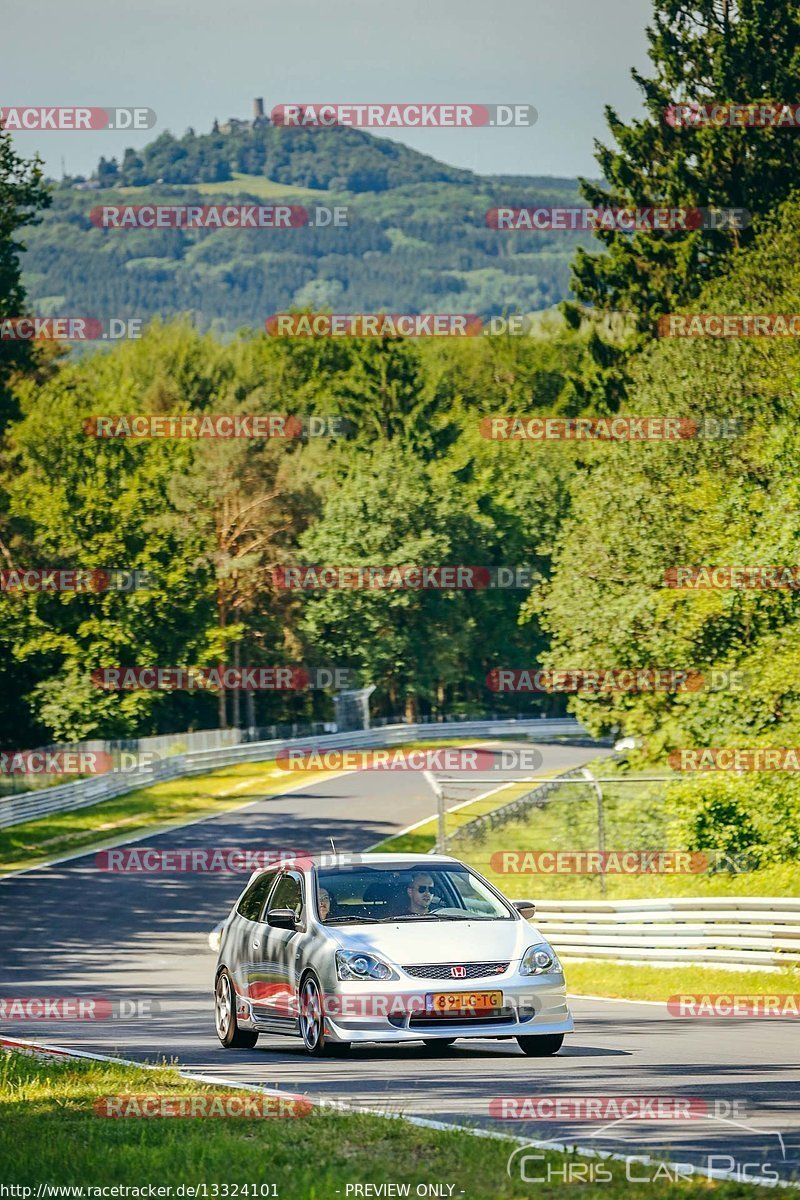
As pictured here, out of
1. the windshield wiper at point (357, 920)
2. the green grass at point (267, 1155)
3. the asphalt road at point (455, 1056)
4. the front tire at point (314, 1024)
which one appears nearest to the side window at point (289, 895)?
the windshield wiper at point (357, 920)

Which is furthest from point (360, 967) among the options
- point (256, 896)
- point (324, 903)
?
point (256, 896)

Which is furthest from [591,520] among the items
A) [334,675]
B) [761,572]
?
[334,675]

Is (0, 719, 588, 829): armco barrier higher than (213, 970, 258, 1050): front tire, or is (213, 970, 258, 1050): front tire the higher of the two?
(213, 970, 258, 1050): front tire

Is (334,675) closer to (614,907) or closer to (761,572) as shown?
(761,572)

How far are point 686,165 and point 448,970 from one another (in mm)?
47758

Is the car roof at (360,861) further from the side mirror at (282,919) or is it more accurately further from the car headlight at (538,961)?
the car headlight at (538,961)

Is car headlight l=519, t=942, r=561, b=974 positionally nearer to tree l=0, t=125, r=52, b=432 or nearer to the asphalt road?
the asphalt road

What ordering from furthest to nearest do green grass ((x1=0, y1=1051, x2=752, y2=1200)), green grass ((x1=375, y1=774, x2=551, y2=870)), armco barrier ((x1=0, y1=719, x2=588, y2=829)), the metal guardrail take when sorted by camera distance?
armco barrier ((x1=0, y1=719, x2=588, y2=829))
green grass ((x1=375, y1=774, x2=551, y2=870))
the metal guardrail
green grass ((x1=0, y1=1051, x2=752, y2=1200))

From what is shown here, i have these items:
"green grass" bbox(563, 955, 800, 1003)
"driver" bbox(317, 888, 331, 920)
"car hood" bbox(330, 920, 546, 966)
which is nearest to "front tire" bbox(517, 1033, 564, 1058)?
"car hood" bbox(330, 920, 546, 966)

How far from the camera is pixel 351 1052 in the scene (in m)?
13.2

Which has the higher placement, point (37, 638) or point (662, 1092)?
point (662, 1092)

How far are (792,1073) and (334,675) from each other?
245 ft

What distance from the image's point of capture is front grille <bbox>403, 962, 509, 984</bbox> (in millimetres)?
11961

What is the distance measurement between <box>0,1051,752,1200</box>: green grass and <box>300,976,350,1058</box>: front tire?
2470 millimetres
